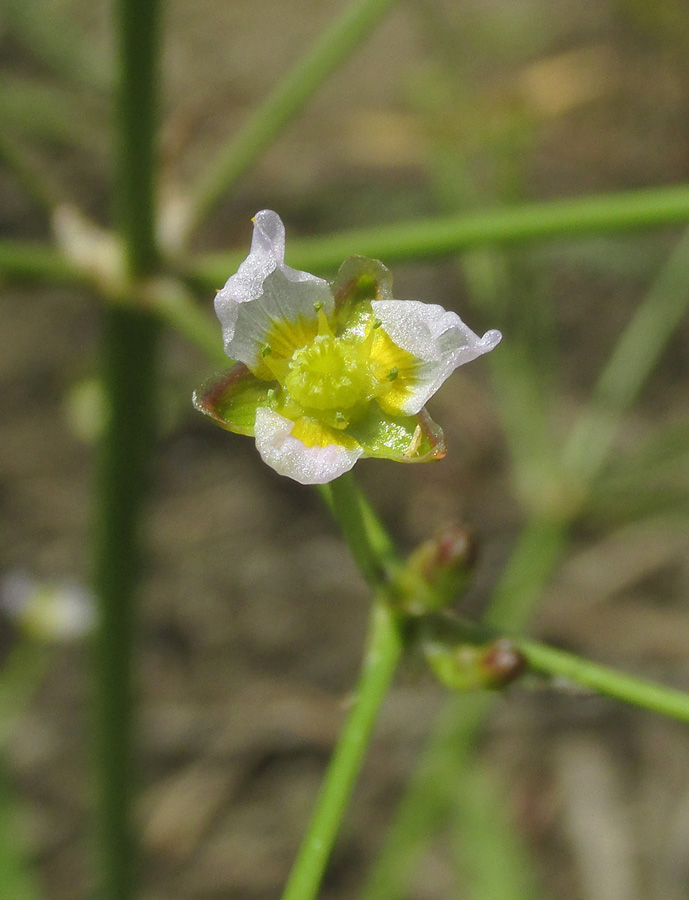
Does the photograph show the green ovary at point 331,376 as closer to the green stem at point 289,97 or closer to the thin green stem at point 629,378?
the green stem at point 289,97

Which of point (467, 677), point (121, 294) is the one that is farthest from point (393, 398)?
point (121, 294)

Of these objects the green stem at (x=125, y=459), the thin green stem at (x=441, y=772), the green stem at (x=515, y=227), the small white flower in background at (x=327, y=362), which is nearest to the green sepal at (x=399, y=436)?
the small white flower in background at (x=327, y=362)

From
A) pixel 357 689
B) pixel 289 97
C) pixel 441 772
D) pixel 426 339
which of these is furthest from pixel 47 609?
pixel 426 339

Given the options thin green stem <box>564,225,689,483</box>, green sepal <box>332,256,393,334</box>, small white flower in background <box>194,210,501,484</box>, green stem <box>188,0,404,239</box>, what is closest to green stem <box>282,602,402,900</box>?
small white flower in background <box>194,210,501,484</box>

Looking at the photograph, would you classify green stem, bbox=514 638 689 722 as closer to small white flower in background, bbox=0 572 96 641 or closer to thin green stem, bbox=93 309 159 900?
thin green stem, bbox=93 309 159 900

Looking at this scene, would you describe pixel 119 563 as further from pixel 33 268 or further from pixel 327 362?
pixel 327 362

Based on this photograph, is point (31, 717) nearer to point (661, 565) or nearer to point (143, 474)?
point (143, 474)
